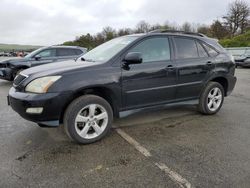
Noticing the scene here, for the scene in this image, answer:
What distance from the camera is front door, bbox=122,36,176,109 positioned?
4293mm

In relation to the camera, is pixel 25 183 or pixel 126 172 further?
pixel 126 172

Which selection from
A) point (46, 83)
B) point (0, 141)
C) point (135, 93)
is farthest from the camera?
point (135, 93)

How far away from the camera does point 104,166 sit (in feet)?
10.7

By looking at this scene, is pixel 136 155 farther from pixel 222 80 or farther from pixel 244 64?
pixel 244 64

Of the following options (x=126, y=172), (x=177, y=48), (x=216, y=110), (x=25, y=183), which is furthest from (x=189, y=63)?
(x=25, y=183)

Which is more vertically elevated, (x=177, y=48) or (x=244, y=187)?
(x=177, y=48)

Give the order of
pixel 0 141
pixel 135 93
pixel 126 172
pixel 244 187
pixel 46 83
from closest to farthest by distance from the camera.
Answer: pixel 244 187 → pixel 126 172 → pixel 46 83 → pixel 0 141 → pixel 135 93

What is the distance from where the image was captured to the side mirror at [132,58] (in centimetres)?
410

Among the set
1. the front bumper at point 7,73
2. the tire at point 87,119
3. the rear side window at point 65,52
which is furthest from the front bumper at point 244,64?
the tire at point 87,119

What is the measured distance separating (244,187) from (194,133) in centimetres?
169

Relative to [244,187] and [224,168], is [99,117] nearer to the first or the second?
[224,168]

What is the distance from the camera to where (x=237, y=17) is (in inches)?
1934

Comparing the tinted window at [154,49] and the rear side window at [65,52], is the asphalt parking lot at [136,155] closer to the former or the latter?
the tinted window at [154,49]

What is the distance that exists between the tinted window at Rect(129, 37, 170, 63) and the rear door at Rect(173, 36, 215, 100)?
0.25 meters
